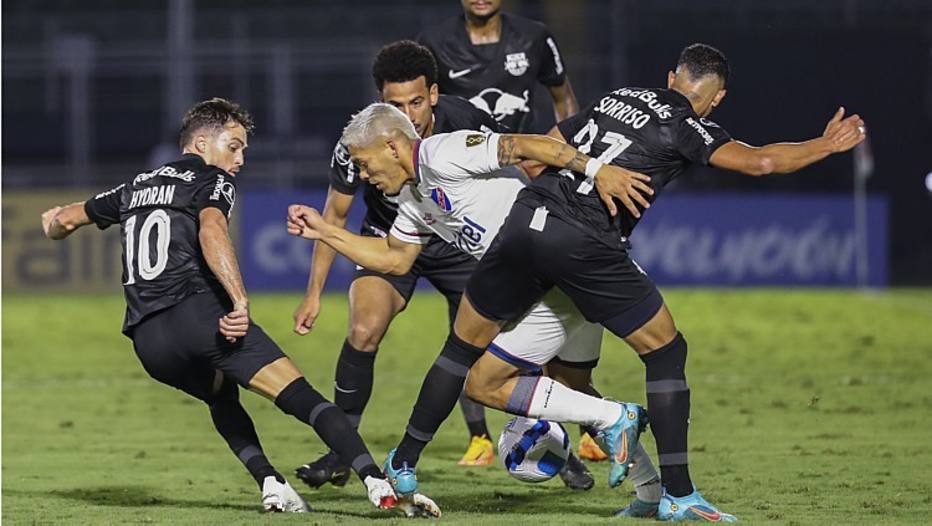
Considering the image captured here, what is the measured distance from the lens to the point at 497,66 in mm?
10000

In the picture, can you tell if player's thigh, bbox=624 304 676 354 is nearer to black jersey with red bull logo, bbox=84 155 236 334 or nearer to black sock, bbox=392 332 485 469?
black sock, bbox=392 332 485 469

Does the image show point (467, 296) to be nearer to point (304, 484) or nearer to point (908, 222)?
point (304, 484)

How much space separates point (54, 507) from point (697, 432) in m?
4.19

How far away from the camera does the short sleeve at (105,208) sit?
25.0 ft

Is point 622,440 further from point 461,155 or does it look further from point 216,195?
point 216,195

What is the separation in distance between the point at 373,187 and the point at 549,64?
84.7 inches

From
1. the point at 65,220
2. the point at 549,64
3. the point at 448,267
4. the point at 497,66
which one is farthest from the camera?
the point at 549,64

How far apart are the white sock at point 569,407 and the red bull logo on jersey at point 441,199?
0.86 metres

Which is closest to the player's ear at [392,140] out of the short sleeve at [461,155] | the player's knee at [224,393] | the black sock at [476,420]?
the short sleeve at [461,155]

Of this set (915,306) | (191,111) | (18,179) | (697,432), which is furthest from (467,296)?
(18,179)

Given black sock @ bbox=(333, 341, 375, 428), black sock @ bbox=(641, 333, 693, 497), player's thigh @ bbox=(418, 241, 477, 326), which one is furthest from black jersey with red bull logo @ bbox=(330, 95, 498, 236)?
black sock @ bbox=(641, 333, 693, 497)

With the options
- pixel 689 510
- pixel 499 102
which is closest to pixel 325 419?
pixel 689 510

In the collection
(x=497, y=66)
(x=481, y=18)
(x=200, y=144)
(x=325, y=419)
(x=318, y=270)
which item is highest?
(x=481, y=18)

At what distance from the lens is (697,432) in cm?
1016
